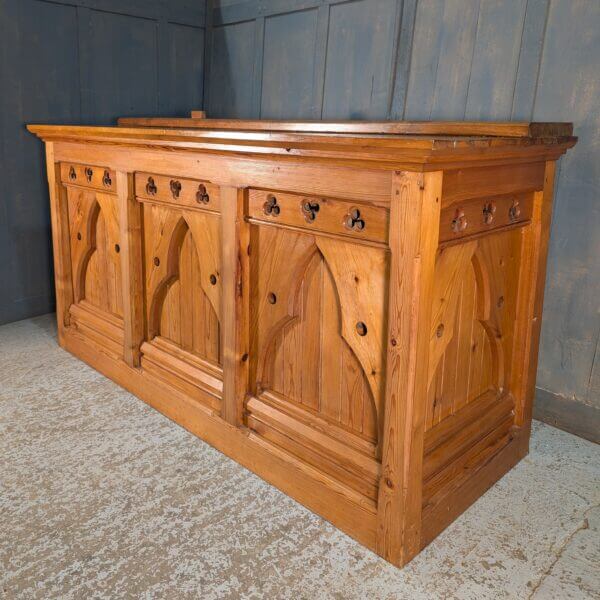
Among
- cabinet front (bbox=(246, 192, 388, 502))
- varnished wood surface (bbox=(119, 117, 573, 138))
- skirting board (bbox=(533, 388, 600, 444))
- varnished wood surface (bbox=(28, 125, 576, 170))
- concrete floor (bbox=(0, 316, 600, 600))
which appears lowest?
concrete floor (bbox=(0, 316, 600, 600))

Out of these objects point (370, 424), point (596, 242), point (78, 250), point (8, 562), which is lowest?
point (8, 562)

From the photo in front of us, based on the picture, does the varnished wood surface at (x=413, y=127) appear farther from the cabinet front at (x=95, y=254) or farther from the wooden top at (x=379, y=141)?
the cabinet front at (x=95, y=254)

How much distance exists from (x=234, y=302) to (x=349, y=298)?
498mm

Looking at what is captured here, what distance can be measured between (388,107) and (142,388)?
166 centimetres

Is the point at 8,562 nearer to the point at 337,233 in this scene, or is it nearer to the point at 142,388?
the point at 142,388

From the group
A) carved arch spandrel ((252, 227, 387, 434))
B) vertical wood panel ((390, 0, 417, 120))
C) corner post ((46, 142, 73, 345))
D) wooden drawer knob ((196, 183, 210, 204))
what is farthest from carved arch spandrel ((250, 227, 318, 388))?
corner post ((46, 142, 73, 345))

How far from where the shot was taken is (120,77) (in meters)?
3.60

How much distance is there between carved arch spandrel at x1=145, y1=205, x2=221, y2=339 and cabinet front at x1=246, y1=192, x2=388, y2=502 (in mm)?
213

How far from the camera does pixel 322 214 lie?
5.75 ft

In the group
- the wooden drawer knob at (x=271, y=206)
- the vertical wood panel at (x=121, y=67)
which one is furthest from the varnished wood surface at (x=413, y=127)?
the wooden drawer knob at (x=271, y=206)

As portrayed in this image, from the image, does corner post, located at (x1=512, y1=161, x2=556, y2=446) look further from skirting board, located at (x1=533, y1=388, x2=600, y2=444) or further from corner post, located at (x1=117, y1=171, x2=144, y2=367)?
corner post, located at (x1=117, y1=171, x2=144, y2=367)

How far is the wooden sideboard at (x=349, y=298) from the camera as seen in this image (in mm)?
1601

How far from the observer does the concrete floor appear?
5.32ft

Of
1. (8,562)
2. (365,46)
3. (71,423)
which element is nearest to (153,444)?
(71,423)
